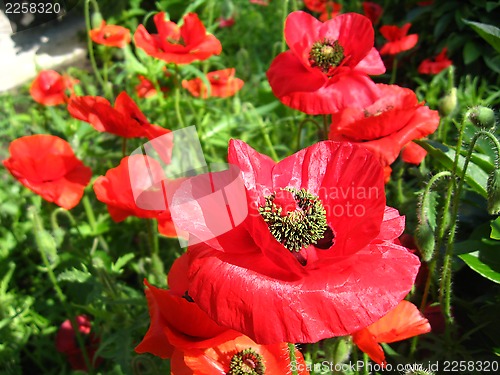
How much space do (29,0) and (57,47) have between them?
0.43 metres

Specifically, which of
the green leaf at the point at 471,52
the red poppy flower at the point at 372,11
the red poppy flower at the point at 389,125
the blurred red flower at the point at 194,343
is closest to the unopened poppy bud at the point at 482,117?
the red poppy flower at the point at 389,125

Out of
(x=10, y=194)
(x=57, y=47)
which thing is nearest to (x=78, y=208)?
(x=10, y=194)

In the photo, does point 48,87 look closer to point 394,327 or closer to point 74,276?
point 74,276

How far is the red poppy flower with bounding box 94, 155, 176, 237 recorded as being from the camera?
133 cm

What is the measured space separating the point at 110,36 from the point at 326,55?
4.55 feet

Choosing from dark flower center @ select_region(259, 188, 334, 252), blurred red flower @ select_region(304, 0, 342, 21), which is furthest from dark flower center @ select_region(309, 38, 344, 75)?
blurred red flower @ select_region(304, 0, 342, 21)

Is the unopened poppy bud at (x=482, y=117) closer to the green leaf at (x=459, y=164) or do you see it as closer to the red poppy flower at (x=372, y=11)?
the green leaf at (x=459, y=164)

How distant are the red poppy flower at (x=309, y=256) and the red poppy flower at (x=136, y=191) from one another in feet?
1.60

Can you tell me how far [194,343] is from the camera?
0.86 metres

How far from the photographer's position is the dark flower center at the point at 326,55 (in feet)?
4.73

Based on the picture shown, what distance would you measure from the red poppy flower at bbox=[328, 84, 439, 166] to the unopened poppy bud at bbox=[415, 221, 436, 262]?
0.18 meters

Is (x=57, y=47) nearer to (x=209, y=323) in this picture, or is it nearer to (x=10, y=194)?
(x=10, y=194)

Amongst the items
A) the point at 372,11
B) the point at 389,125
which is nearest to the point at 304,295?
the point at 389,125

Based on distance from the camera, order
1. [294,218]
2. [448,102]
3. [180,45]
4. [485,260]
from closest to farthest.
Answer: [294,218], [485,260], [448,102], [180,45]
